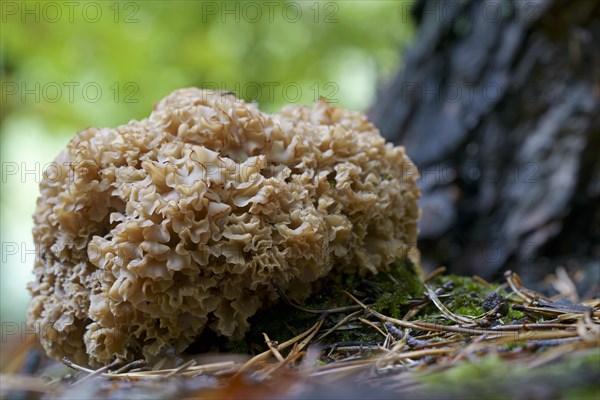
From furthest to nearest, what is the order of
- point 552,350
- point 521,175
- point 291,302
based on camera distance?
point 521,175, point 291,302, point 552,350

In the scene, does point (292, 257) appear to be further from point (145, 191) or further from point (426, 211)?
point (426, 211)

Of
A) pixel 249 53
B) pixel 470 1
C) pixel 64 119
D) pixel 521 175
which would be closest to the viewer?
pixel 521 175

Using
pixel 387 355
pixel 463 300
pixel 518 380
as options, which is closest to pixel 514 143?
pixel 463 300

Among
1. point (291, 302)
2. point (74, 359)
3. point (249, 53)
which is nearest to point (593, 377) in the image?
point (291, 302)

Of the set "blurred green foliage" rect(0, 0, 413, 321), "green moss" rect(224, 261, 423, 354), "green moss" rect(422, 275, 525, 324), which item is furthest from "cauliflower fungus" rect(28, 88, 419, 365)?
"blurred green foliage" rect(0, 0, 413, 321)

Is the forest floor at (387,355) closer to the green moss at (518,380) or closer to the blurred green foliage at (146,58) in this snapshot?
the green moss at (518,380)

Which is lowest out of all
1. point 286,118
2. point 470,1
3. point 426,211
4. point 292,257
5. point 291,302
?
point 291,302
